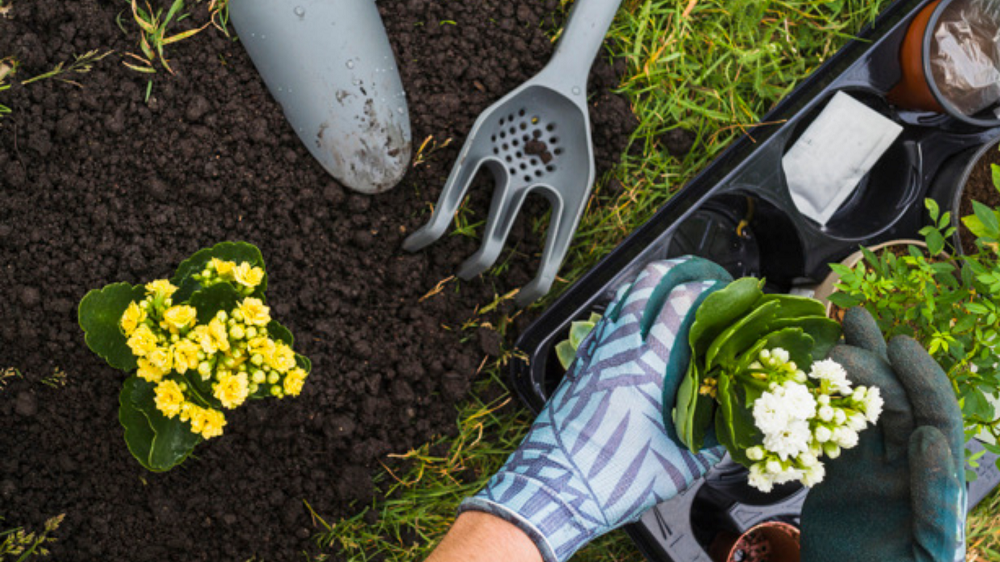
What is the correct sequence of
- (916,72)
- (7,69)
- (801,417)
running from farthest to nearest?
(916,72)
(7,69)
(801,417)

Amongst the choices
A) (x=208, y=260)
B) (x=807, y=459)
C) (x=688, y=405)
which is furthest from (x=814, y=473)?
(x=208, y=260)

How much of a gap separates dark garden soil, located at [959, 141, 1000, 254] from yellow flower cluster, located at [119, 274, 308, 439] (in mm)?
1083

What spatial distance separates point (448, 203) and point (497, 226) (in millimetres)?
95

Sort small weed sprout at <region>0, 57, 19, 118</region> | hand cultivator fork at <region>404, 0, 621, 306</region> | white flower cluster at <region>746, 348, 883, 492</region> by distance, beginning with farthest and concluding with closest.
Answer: hand cultivator fork at <region>404, 0, 621, 306</region>
small weed sprout at <region>0, 57, 19, 118</region>
white flower cluster at <region>746, 348, 883, 492</region>

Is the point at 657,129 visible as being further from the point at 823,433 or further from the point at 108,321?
the point at 108,321

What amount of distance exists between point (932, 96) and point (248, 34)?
42.0 inches

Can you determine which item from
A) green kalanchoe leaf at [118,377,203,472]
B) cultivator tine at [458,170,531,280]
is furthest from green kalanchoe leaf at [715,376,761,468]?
green kalanchoe leaf at [118,377,203,472]

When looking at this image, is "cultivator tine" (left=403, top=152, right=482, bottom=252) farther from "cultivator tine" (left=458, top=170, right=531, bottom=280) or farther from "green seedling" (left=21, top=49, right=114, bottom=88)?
"green seedling" (left=21, top=49, right=114, bottom=88)

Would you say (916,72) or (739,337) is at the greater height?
(916,72)

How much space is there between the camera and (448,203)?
119 centimetres

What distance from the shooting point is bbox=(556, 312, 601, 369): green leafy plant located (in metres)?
1.20

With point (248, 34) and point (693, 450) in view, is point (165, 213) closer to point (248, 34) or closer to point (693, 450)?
point (248, 34)

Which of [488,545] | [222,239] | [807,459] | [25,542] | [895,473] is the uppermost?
[807,459]

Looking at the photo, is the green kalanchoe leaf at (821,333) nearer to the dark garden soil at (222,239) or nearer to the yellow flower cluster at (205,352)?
the dark garden soil at (222,239)
